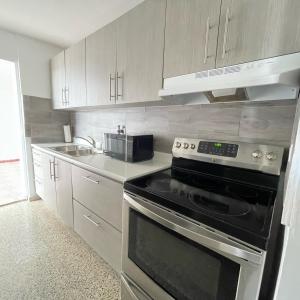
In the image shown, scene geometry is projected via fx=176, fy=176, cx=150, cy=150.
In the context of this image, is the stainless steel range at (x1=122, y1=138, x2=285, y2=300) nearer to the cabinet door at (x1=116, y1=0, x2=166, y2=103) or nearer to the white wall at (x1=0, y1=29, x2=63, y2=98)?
the cabinet door at (x1=116, y1=0, x2=166, y2=103)

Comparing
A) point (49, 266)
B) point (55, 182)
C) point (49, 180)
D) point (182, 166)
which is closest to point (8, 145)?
point (49, 180)

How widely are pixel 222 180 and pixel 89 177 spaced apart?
1.03 m

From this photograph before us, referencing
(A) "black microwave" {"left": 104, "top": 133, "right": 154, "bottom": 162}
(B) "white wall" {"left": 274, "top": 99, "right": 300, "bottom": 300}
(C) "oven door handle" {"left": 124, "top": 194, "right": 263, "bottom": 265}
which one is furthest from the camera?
(A) "black microwave" {"left": 104, "top": 133, "right": 154, "bottom": 162}

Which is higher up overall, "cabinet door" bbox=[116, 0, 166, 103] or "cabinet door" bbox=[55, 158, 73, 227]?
"cabinet door" bbox=[116, 0, 166, 103]

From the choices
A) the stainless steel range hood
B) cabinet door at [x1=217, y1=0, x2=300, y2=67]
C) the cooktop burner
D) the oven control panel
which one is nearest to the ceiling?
cabinet door at [x1=217, y1=0, x2=300, y2=67]

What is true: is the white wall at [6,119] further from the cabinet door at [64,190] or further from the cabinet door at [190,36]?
the cabinet door at [190,36]

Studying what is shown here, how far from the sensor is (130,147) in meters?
1.53

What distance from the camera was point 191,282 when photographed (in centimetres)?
80

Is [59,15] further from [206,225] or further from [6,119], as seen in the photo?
[6,119]

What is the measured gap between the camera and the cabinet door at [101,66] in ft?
5.19

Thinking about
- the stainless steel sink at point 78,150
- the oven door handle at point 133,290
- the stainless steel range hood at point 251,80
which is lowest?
the oven door handle at point 133,290

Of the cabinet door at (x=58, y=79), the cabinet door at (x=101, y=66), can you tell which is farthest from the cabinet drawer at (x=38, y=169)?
the cabinet door at (x=101, y=66)

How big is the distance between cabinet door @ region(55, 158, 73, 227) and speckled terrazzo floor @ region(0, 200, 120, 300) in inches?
9.0

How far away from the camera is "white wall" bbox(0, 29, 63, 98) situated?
7.46 ft
